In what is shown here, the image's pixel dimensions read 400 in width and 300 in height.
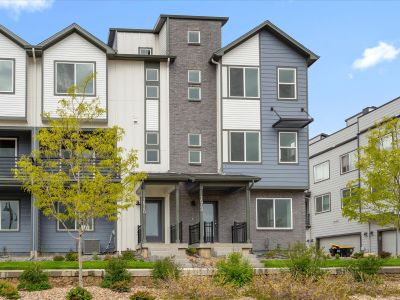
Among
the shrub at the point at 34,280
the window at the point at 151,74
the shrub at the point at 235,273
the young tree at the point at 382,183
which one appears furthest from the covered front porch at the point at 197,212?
the shrub at the point at 34,280

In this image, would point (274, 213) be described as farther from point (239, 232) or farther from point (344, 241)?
point (344, 241)

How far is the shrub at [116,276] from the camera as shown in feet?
77.9

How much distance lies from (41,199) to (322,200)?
1365 inches

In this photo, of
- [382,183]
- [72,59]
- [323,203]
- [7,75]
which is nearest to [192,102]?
[72,59]

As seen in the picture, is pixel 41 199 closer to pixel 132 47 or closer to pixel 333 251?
pixel 132 47

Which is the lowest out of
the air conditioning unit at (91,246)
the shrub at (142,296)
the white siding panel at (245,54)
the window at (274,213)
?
the shrub at (142,296)

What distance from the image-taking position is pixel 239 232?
→ 35.1 meters

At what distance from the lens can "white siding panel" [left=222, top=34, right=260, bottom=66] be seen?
1428 inches

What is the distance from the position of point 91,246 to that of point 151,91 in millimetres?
7726

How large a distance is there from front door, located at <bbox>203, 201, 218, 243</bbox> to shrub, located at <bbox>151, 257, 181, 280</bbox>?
35.3 ft

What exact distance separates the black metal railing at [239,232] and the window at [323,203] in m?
20.5

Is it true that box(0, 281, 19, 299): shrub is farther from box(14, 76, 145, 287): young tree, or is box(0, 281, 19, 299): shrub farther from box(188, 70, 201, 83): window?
box(188, 70, 201, 83): window

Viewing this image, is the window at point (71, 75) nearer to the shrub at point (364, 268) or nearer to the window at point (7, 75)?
the window at point (7, 75)

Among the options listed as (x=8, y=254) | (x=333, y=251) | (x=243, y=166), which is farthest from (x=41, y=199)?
(x=333, y=251)
